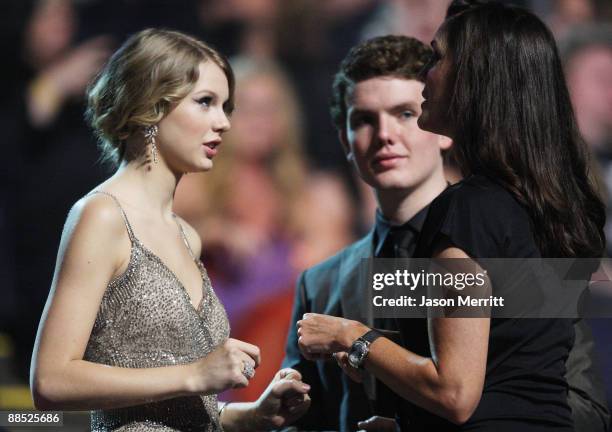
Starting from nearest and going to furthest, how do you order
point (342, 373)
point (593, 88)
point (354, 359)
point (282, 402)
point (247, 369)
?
point (354, 359), point (247, 369), point (282, 402), point (342, 373), point (593, 88)

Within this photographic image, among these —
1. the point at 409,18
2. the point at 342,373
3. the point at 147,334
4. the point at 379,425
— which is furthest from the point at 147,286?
the point at 409,18

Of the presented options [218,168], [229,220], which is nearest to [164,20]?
[218,168]

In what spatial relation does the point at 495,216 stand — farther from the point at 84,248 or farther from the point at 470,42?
the point at 84,248

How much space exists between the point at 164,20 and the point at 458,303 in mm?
2673

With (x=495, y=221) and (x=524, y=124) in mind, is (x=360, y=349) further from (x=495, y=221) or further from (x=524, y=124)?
(x=524, y=124)

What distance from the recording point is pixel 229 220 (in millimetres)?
3699

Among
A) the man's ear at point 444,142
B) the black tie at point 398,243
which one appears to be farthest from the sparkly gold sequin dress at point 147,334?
the man's ear at point 444,142

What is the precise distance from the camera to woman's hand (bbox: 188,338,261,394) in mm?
1636

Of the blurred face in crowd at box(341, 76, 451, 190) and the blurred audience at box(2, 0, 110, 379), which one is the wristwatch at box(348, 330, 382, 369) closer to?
the blurred face in crowd at box(341, 76, 451, 190)

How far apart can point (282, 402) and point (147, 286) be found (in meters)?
0.43

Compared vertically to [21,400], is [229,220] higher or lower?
higher

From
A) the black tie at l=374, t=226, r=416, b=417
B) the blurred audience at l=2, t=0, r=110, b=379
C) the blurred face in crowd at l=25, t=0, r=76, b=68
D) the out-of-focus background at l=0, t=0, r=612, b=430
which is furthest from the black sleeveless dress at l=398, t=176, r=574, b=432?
the blurred face in crowd at l=25, t=0, r=76, b=68

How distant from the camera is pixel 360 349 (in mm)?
1548

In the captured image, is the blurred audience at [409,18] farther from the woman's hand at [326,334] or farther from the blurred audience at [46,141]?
the woman's hand at [326,334]
